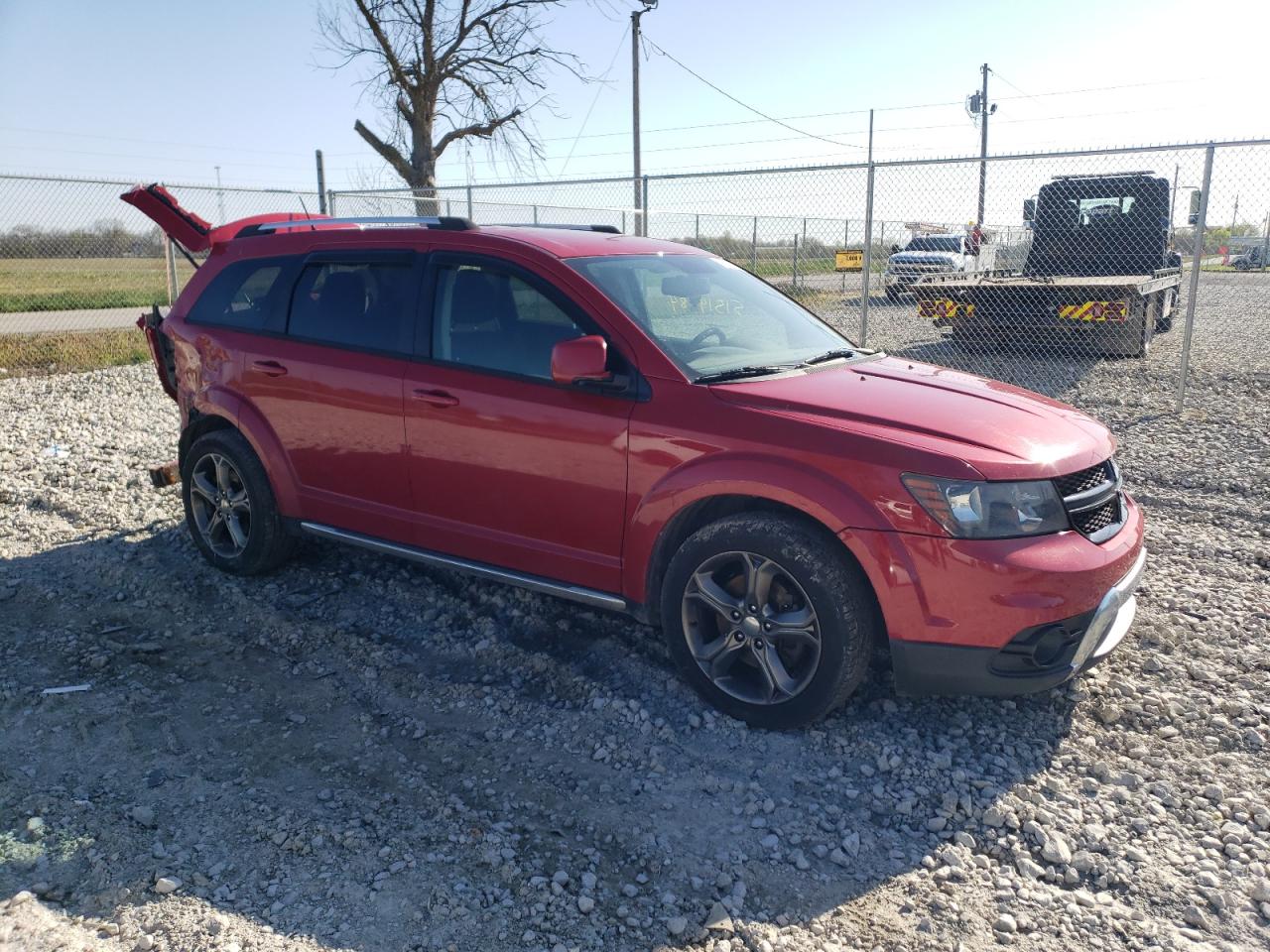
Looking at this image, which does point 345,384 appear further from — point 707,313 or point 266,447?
point 707,313

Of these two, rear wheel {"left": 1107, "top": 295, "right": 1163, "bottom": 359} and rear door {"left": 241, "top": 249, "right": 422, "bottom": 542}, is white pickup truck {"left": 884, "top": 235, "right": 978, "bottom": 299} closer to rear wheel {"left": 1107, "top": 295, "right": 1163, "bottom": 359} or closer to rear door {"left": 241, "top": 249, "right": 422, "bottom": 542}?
rear wheel {"left": 1107, "top": 295, "right": 1163, "bottom": 359}

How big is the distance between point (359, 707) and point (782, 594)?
177 cm

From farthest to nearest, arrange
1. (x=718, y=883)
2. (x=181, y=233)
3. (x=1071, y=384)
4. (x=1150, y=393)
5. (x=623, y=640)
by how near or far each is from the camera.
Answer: (x=1071, y=384) < (x=1150, y=393) < (x=181, y=233) < (x=623, y=640) < (x=718, y=883)

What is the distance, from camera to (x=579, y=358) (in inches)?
143

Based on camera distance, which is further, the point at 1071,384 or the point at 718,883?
the point at 1071,384

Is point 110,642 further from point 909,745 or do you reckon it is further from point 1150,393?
point 1150,393

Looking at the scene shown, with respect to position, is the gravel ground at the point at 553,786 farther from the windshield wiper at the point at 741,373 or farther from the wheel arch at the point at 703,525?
the windshield wiper at the point at 741,373

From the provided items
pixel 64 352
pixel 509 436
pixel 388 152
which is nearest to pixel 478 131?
pixel 388 152

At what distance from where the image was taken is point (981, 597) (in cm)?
319

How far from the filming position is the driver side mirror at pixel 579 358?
3635mm

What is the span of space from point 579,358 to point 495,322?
73 centimetres

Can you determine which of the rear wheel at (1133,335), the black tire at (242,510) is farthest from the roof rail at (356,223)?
the rear wheel at (1133,335)

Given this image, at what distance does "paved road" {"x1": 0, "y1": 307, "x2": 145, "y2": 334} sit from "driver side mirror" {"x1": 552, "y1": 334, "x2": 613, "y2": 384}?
13723 mm

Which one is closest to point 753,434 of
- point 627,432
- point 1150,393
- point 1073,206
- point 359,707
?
point 627,432
